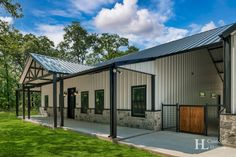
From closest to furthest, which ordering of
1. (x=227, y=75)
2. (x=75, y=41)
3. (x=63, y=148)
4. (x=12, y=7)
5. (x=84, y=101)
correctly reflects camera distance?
(x=227, y=75) < (x=63, y=148) < (x=12, y=7) < (x=84, y=101) < (x=75, y=41)

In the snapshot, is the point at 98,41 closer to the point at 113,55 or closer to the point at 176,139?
the point at 113,55

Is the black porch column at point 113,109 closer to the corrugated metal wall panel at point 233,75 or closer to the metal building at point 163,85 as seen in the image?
the metal building at point 163,85

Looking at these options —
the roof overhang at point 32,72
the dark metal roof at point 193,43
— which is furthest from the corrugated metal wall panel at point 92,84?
the dark metal roof at point 193,43

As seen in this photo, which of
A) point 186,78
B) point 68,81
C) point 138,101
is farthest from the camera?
point 68,81

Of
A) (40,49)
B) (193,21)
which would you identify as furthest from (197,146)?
(40,49)

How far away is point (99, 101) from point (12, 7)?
697 cm

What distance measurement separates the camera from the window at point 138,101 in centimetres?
1168

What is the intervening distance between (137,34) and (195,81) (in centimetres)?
2242

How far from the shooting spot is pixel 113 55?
37625mm

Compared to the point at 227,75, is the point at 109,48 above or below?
above

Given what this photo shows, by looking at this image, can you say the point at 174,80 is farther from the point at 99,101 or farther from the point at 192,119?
the point at 99,101

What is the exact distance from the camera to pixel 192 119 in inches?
388

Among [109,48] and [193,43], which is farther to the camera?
[109,48]

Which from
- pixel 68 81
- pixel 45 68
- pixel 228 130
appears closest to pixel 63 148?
pixel 228 130
